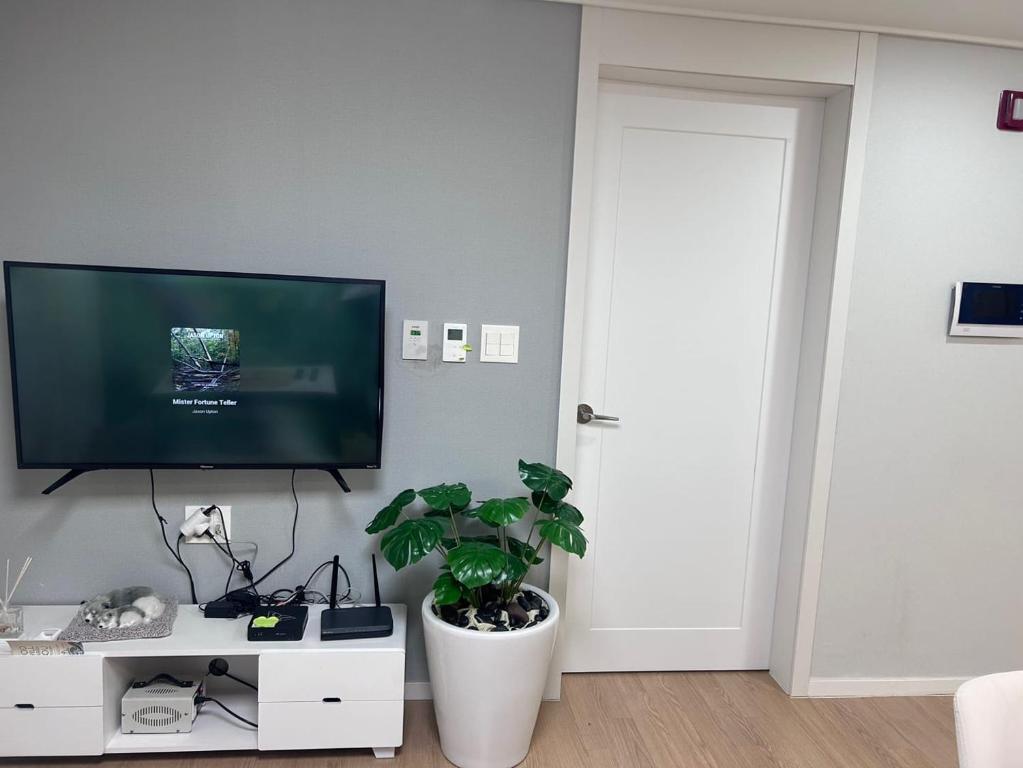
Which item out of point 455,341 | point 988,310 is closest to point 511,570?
point 455,341

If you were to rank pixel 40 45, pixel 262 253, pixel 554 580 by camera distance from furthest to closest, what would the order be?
pixel 554 580
pixel 262 253
pixel 40 45

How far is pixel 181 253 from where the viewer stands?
7.24 feet

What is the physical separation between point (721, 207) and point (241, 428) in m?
1.82

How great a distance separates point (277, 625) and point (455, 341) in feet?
3.37

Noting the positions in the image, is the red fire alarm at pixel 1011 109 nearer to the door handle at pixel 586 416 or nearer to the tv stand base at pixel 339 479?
the door handle at pixel 586 416

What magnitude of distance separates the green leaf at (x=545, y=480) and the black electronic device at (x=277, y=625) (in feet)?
2.64

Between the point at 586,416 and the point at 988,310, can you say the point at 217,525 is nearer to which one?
the point at 586,416

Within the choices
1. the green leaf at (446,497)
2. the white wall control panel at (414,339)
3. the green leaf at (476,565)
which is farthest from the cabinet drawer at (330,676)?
the white wall control panel at (414,339)

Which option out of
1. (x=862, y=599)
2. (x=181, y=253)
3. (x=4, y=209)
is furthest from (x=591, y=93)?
(x=862, y=599)

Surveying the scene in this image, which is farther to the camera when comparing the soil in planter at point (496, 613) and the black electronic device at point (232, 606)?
the black electronic device at point (232, 606)

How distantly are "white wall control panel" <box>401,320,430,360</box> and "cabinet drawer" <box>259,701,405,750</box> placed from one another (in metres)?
1.07

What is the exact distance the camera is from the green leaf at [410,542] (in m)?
2.04

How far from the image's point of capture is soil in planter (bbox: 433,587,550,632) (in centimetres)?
211

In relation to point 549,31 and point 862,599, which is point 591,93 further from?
point 862,599
